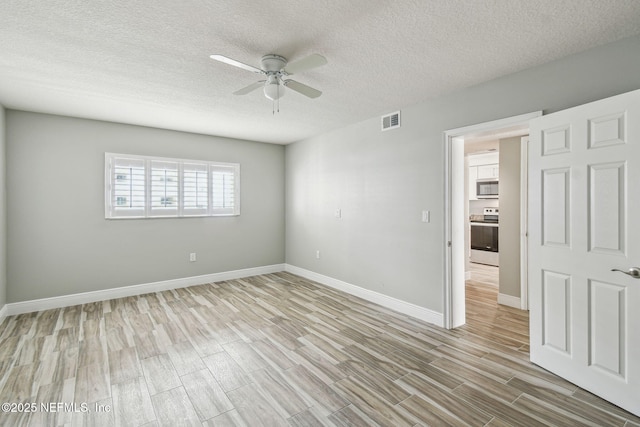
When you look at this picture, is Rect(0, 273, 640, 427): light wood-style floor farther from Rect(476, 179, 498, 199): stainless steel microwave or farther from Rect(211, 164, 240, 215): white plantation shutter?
Rect(476, 179, 498, 199): stainless steel microwave

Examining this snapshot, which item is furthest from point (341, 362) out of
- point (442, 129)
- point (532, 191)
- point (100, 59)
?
point (100, 59)

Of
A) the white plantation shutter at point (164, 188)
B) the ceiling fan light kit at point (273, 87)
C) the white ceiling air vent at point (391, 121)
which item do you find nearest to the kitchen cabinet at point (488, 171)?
the white ceiling air vent at point (391, 121)

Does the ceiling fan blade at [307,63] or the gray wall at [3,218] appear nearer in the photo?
the ceiling fan blade at [307,63]

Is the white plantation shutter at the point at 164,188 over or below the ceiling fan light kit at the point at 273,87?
below

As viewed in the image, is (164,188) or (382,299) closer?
(382,299)

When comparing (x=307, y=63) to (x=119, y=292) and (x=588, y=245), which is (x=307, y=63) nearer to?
(x=588, y=245)

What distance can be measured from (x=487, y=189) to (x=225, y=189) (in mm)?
5933

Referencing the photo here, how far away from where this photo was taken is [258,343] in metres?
2.90

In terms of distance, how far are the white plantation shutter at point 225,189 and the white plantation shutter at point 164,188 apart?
0.63m

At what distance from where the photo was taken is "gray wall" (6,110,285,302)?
3715mm

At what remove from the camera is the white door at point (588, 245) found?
190cm

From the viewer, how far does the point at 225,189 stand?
17.5 feet

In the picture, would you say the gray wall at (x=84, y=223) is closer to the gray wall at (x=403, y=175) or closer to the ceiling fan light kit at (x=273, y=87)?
the gray wall at (x=403, y=175)

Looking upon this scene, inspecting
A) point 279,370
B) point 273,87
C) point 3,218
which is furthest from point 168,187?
point 279,370
